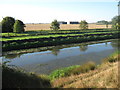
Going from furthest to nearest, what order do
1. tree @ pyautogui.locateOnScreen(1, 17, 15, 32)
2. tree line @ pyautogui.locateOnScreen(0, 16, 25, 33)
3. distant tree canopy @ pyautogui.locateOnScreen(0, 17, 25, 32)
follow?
tree @ pyautogui.locateOnScreen(1, 17, 15, 32) → distant tree canopy @ pyautogui.locateOnScreen(0, 17, 25, 32) → tree line @ pyautogui.locateOnScreen(0, 16, 25, 33)

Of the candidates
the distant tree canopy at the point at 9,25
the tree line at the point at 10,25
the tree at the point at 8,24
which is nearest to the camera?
the tree line at the point at 10,25

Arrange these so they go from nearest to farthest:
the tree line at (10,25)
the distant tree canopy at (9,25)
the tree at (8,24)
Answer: the tree line at (10,25)
the distant tree canopy at (9,25)
the tree at (8,24)

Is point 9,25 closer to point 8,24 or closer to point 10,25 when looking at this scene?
point 10,25

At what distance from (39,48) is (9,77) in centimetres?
1941

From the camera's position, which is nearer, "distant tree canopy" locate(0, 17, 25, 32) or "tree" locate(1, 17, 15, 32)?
"distant tree canopy" locate(0, 17, 25, 32)

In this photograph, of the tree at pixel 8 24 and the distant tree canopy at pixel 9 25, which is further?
the tree at pixel 8 24

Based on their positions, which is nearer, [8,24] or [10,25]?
[8,24]

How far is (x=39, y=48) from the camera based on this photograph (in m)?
25.5

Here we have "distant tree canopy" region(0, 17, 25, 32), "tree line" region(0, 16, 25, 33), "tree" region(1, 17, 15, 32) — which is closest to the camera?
"tree line" region(0, 16, 25, 33)

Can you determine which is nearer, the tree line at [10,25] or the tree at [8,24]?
the tree line at [10,25]

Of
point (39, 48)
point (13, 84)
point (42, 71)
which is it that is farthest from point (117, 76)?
point (39, 48)

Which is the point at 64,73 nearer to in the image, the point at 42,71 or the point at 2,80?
the point at 42,71

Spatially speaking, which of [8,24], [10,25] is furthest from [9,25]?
[8,24]

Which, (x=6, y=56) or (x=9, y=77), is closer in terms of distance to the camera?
(x=9, y=77)
